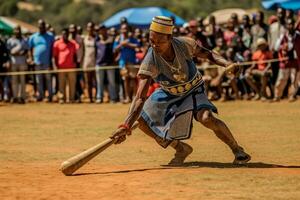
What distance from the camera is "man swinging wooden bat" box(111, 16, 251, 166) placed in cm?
903

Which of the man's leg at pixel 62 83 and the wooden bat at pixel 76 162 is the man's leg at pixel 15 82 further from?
the wooden bat at pixel 76 162

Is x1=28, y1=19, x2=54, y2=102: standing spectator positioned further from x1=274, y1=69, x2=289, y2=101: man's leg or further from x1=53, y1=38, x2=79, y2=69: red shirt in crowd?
x1=274, y1=69, x2=289, y2=101: man's leg

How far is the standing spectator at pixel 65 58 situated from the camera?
21.5 m

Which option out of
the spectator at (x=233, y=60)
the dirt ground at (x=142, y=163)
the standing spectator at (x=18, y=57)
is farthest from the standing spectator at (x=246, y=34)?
the standing spectator at (x=18, y=57)

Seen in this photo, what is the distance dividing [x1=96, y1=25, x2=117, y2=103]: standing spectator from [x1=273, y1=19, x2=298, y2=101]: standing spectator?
4221mm

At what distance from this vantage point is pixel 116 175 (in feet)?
28.7

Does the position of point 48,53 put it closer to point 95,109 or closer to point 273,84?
point 95,109

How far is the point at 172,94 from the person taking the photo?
9391mm

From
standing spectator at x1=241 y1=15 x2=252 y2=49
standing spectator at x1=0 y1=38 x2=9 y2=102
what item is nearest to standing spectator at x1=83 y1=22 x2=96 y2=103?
standing spectator at x1=0 y1=38 x2=9 y2=102

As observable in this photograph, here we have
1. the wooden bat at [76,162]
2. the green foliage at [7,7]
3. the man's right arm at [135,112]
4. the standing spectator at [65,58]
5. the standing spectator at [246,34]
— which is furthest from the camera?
the green foliage at [7,7]

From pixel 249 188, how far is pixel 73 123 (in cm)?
846

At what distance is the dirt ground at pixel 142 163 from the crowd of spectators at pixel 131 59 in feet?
10.4

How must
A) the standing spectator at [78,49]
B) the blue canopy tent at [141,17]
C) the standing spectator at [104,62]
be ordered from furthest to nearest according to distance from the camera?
1. the blue canopy tent at [141,17]
2. the standing spectator at [78,49]
3. the standing spectator at [104,62]

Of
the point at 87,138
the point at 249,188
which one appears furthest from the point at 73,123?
the point at 249,188
